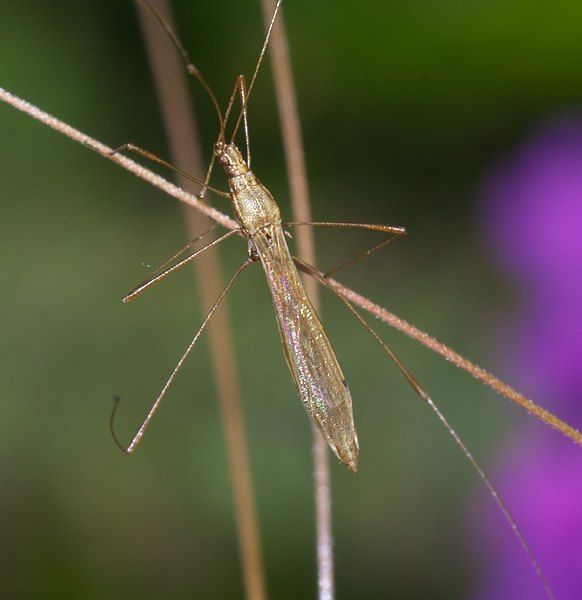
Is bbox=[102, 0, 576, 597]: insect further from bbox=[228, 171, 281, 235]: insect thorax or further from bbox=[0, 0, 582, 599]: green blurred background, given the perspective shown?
bbox=[0, 0, 582, 599]: green blurred background

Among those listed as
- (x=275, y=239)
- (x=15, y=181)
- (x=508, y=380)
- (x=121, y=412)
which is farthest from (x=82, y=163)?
(x=508, y=380)

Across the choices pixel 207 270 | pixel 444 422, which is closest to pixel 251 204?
pixel 207 270

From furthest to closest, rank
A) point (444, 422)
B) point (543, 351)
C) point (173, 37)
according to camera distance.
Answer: point (543, 351)
point (173, 37)
point (444, 422)

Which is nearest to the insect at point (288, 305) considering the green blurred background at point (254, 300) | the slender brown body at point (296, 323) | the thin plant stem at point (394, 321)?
the slender brown body at point (296, 323)

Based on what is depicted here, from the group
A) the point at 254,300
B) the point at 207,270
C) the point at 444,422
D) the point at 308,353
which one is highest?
the point at 254,300

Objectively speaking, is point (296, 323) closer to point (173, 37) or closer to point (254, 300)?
point (173, 37)

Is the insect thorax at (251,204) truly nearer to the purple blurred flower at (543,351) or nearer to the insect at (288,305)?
the insect at (288,305)

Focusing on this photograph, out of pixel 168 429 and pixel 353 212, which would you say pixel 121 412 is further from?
pixel 353 212
